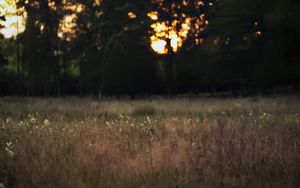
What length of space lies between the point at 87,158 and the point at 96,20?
1223 inches

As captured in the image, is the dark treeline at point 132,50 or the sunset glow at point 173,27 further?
the sunset glow at point 173,27

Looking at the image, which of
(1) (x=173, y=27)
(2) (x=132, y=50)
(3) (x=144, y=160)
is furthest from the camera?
(1) (x=173, y=27)

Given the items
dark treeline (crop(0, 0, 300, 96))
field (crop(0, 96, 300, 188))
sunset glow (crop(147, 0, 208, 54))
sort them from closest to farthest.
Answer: field (crop(0, 96, 300, 188)) < dark treeline (crop(0, 0, 300, 96)) < sunset glow (crop(147, 0, 208, 54))

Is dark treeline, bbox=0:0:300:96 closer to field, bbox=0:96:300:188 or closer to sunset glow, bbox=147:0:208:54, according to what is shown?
sunset glow, bbox=147:0:208:54

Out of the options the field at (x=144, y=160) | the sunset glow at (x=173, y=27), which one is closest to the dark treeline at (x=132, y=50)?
the sunset glow at (x=173, y=27)

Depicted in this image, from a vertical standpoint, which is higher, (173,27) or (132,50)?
(173,27)

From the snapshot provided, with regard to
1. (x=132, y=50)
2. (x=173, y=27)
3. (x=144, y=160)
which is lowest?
(x=144, y=160)

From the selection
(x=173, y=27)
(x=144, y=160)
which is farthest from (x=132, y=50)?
(x=144, y=160)

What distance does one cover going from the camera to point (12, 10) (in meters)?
10.9

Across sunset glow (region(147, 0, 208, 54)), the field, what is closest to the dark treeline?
sunset glow (region(147, 0, 208, 54))

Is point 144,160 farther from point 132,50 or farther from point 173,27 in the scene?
point 173,27

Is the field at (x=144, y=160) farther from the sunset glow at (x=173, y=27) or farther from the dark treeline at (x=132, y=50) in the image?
the sunset glow at (x=173, y=27)

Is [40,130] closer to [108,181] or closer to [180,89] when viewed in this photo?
[108,181]

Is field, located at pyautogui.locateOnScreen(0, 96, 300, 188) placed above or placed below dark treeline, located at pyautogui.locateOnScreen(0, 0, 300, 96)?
below
